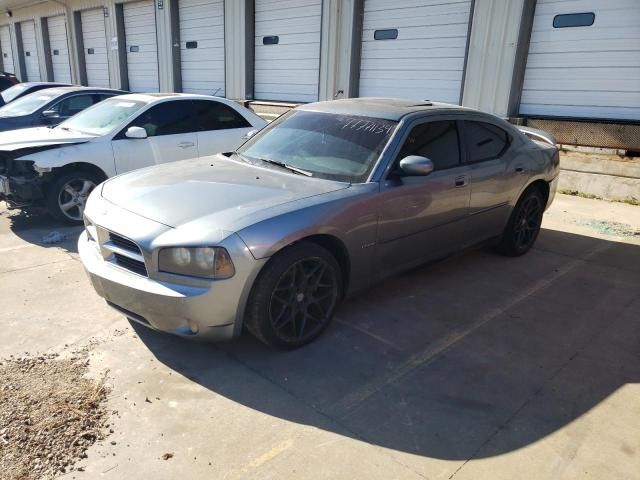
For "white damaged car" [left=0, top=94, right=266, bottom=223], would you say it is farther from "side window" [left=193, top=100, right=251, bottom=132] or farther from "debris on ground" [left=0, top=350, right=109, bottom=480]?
"debris on ground" [left=0, top=350, right=109, bottom=480]

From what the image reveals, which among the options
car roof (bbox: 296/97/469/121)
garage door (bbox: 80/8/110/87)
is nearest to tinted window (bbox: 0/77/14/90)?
A: garage door (bbox: 80/8/110/87)

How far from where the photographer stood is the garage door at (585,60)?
812 centimetres

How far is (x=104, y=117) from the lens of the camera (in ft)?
21.8

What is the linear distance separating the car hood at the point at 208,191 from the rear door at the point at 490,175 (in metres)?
1.60

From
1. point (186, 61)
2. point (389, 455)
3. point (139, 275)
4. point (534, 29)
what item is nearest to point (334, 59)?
point (534, 29)

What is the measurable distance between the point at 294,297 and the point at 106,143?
13.4ft

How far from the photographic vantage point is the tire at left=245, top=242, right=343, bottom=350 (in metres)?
3.04

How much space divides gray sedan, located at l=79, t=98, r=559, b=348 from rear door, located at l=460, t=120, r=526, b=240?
18mm

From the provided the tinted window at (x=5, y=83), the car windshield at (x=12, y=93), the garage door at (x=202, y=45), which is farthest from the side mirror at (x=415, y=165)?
the tinted window at (x=5, y=83)

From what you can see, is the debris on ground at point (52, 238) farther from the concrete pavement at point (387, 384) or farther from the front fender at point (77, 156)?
the front fender at point (77, 156)

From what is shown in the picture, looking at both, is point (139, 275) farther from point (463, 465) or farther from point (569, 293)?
point (569, 293)

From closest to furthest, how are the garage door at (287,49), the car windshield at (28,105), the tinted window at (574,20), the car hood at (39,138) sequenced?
the car hood at (39,138), the tinted window at (574,20), the car windshield at (28,105), the garage door at (287,49)

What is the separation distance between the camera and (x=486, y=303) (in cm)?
427

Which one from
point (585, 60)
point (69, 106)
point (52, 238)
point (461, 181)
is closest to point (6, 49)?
point (69, 106)
